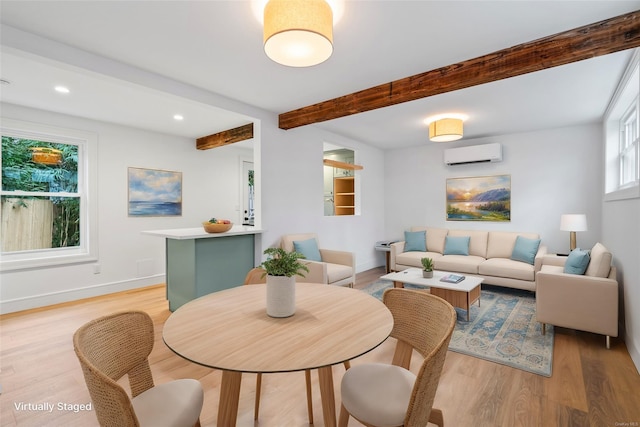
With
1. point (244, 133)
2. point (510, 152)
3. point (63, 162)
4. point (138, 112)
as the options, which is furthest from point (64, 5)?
point (510, 152)

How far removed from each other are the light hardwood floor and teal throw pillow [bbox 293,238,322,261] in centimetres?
170

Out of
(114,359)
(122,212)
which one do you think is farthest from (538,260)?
(122,212)

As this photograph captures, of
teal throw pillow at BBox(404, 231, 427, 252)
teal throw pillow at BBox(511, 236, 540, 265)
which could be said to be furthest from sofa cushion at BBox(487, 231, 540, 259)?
teal throw pillow at BBox(404, 231, 427, 252)

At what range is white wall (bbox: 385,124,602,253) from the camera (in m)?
4.51

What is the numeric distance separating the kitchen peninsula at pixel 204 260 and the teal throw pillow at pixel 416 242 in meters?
2.97

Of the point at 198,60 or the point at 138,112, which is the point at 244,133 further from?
the point at 198,60

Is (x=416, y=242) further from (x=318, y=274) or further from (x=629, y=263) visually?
(x=629, y=263)

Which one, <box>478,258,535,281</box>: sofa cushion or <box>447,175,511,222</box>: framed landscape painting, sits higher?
<box>447,175,511,222</box>: framed landscape painting

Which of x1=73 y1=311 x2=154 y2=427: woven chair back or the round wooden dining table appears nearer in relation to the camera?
x1=73 y1=311 x2=154 y2=427: woven chair back

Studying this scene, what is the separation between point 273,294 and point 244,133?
3688mm

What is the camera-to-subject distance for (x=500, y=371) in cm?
230

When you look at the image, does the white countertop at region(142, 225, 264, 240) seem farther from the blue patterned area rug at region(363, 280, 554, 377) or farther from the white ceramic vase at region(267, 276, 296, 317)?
the blue patterned area rug at region(363, 280, 554, 377)

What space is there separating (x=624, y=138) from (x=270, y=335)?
15.9 ft

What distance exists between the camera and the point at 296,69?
277cm
